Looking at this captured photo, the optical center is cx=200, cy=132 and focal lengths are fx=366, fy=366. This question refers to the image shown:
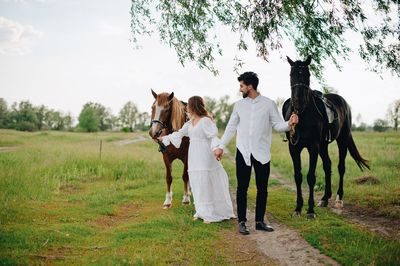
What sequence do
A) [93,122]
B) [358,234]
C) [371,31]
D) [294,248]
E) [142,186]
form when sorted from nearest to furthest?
[294,248], [358,234], [371,31], [142,186], [93,122]

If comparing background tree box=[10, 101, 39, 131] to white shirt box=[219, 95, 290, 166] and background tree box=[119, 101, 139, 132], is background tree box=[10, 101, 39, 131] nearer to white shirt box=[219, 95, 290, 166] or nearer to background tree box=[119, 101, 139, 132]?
background tree box=[119, 101, 139, 132]

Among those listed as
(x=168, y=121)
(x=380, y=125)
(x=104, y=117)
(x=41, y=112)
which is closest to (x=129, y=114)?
(x=104, y=117)

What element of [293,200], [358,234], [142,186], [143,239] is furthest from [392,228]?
[142,186]

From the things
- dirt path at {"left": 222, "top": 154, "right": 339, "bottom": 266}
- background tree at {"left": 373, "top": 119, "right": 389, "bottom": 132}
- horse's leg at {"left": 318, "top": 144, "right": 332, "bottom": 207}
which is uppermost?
background tree at {"left": 373, "top": 119, "right": 389, "bottom": 132}

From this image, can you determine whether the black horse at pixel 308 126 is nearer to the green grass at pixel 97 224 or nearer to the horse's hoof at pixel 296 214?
the horse's hoof at pixel 296 214

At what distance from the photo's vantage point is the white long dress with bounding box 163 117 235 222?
7133 millimetres

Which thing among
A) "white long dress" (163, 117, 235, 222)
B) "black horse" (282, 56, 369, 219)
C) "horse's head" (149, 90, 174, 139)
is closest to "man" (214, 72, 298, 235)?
"black horse" (282, 56, 369, 219)

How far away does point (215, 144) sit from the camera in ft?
21.9

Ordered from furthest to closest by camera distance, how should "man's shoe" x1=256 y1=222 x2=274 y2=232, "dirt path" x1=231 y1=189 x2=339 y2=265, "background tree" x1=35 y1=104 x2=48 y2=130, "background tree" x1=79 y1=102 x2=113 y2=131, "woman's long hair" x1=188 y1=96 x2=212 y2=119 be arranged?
"background tree" x1=79 y1=102 x2=113 y2=131 → "background tree" x1=35 y1=104 x2=48 y2=130 → "woman's long hair" x1=188 y1=96 x2=212 y2=119 → "man's shoe" x1=256 y1=222 x2=274 y2=232 → "dirt path" x1=231 y1=189 x2=339 y2=265

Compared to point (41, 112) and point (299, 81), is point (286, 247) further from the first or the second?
point (41, 112)

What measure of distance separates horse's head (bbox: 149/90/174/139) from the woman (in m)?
0.76

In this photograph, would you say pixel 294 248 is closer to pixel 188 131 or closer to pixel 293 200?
pixel 188 131

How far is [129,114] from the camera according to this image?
127812 millimetres

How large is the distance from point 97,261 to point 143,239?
3.68ft
